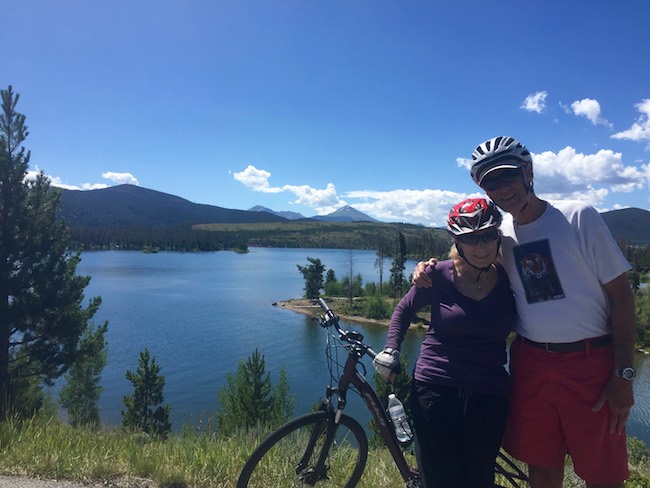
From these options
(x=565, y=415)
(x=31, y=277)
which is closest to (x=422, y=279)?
(x=565, y=415)

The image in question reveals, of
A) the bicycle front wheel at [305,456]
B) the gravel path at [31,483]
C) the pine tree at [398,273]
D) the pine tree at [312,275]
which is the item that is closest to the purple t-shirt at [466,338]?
the bicycle front wheel at [305,456]

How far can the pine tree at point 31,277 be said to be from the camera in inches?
569

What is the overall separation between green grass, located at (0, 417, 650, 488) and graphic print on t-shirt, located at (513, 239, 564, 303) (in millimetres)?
1711

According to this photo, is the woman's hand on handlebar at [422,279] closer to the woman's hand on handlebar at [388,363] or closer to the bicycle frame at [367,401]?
the woman's hand on handlebar at [388,363]

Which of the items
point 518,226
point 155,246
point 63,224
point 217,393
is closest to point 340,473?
point 518,226

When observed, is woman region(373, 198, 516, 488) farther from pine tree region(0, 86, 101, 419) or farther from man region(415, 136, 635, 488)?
pine tree region(0, 86, 101, 419)

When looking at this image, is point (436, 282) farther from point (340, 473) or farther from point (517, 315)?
point (340, 473)

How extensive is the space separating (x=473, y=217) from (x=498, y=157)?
1.14ft

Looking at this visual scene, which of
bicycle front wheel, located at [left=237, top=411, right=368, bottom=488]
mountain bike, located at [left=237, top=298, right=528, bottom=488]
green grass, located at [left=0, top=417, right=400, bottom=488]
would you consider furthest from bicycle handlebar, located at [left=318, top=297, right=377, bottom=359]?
green grass, located at [left=0, top=417, right=400, bottom=488]

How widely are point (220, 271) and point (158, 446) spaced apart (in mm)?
99958

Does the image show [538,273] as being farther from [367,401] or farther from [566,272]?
[367,401]

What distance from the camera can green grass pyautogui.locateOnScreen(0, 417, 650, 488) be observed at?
3023mm

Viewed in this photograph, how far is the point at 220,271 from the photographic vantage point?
10094 centimetres

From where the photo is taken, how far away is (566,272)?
87.7 inches
